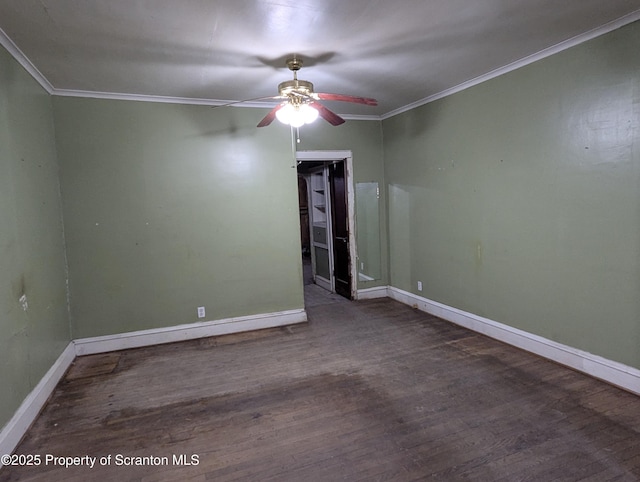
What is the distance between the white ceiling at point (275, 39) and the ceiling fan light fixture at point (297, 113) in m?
0.40

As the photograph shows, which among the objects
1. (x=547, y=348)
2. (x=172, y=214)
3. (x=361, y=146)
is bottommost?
(x=547, y=348)

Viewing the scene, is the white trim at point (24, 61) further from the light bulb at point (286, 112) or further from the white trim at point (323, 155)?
the white trim at point (323, 155)

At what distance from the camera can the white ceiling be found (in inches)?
83.7

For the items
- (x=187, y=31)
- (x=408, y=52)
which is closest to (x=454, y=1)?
(x=408, y=52)

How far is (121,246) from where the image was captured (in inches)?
147

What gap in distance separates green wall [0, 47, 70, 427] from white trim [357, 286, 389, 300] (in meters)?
3.55

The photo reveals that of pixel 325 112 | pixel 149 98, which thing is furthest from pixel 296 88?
pixel 149 98

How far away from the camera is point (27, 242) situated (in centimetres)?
266

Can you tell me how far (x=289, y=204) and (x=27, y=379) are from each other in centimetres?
283

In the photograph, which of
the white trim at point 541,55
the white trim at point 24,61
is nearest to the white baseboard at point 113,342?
the white trim at point 24,61

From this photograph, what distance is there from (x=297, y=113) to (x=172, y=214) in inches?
76.1

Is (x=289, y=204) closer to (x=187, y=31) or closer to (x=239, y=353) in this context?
(x=239, y=353)

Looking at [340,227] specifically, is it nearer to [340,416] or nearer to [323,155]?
[323,155]

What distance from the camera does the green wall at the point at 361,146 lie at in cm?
474
